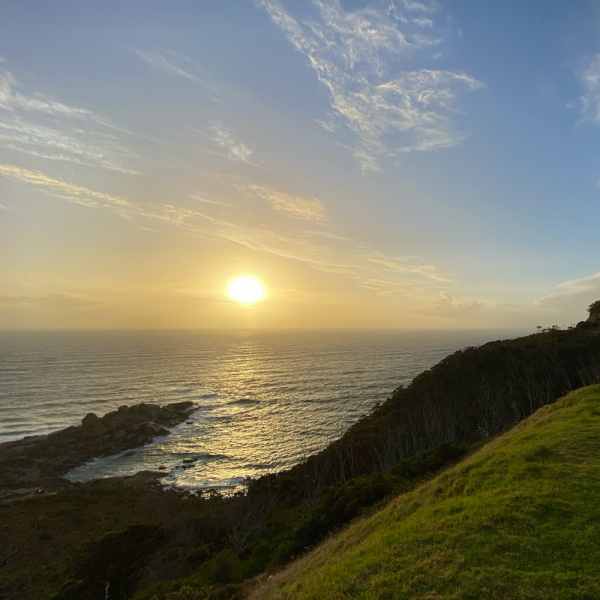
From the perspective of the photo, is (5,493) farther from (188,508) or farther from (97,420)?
(188,508)

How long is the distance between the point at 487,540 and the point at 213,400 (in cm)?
8352

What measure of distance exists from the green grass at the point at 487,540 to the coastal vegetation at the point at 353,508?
0.29ft

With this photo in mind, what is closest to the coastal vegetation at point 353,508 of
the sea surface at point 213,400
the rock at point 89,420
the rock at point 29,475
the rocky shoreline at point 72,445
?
the rocky shoreline at point 72,445

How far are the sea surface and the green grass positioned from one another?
119ft

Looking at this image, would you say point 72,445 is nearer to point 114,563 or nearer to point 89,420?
point 89,420

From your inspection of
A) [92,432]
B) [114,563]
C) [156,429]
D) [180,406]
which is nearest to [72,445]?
[92,432]

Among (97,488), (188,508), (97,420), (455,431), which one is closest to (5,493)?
(97,488)

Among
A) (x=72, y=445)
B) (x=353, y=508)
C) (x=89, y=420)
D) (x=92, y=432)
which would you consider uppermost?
(x=353, y=508)

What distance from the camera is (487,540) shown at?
10.7 metres

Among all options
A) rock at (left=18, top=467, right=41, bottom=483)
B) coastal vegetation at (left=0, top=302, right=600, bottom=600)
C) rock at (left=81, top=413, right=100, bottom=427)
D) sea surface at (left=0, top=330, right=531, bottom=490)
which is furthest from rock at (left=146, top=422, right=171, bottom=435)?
coastal vegetation at (left=0, top=302, right=600, bottom=600)

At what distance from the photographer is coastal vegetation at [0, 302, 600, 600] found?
1230cm

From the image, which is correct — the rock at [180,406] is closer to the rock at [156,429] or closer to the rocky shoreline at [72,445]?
the rocky shoreline at [72,445]

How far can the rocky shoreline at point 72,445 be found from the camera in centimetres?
4550

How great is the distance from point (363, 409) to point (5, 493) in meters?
58.6
